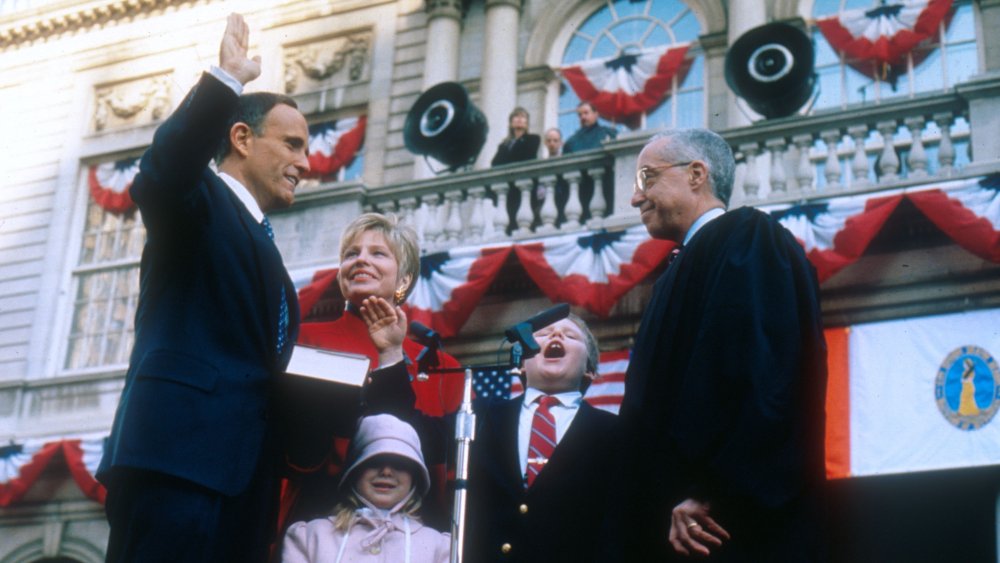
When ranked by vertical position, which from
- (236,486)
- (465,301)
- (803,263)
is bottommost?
(236,486)

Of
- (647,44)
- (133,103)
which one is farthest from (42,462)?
(647,44)

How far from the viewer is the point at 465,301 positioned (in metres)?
11.4

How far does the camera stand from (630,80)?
48.4 feet

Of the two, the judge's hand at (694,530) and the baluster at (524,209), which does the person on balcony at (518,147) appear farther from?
the judge's hand at (694,530)

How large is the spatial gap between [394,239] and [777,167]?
6.87m

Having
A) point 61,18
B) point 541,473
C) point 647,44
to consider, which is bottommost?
point 541,473

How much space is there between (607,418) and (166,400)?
208 centimetres

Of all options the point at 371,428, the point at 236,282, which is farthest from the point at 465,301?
the point at 236,282

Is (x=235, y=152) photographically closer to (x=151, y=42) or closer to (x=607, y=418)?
(x=607, y=418)

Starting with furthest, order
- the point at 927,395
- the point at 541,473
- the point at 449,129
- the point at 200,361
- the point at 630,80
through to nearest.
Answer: the point at 630,80, the point at 449,129, the point at 927,395, the point at 541,473, the point at 200,361

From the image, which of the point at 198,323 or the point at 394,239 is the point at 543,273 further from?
the point at 198,323

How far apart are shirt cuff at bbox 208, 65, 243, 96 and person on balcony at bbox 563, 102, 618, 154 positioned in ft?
30.2

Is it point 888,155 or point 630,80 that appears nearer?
point 888,155

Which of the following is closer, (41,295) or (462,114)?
(462,114)
